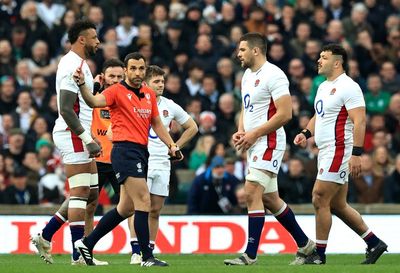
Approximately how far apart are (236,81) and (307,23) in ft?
7.92

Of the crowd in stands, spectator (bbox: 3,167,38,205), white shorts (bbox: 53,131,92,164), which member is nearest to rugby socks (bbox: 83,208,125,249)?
white shorts (bbox: 53,131,92,164)

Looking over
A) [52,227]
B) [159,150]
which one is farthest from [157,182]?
[52,227]

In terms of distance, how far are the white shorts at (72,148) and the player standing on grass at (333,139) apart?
252 cm

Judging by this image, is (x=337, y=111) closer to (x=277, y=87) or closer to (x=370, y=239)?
(x=277, y=87)

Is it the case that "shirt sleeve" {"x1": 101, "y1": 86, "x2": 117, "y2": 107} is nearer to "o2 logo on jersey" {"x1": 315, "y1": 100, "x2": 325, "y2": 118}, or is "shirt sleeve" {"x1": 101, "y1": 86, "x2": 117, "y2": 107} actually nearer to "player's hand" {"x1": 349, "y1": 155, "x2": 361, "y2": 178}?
"o2 logo on jersey" {"x1": 315, "y1": 100, "x2": 325, "y2": 118}

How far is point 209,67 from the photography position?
24266 millimetres

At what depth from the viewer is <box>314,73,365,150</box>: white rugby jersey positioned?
14.8m

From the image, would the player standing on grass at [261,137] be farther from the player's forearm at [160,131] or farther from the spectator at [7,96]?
the spectator at [7,96]

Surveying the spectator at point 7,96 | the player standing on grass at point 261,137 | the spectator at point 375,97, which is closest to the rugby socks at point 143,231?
the player standing on grass at point 261,137

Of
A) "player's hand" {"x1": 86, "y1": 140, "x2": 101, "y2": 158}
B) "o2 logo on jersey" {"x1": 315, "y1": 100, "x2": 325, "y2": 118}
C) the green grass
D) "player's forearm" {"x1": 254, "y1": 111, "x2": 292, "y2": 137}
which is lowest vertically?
the green grass

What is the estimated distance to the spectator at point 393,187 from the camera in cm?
2152

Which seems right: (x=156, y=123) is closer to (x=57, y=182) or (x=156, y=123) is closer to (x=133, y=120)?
(x=133, y=120)

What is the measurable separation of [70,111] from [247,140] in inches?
80.0

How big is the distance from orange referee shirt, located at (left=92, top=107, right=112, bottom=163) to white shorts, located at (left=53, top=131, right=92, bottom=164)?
1.52 meters
